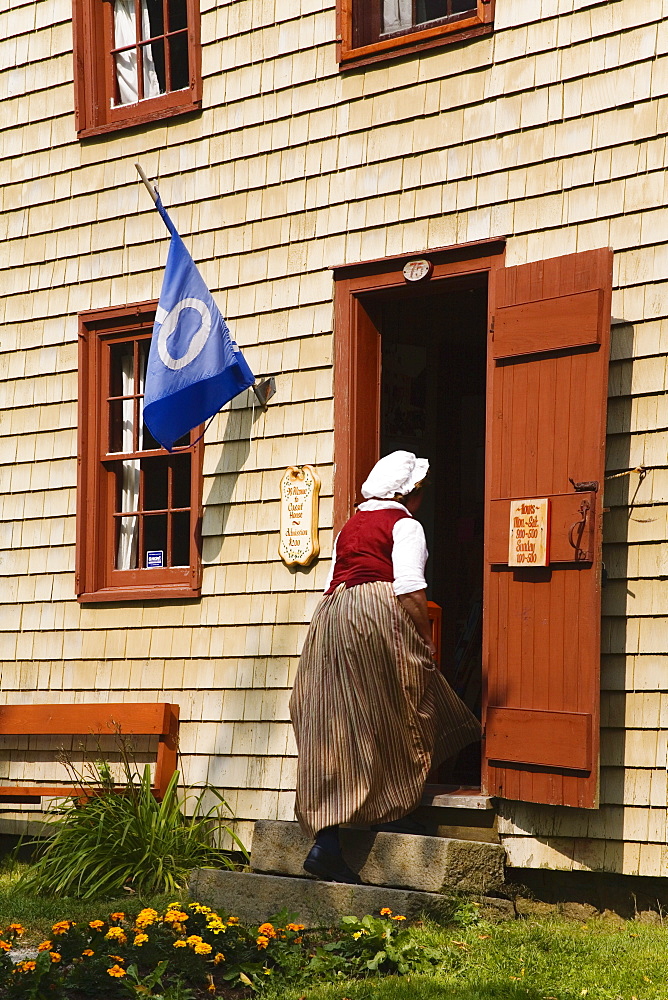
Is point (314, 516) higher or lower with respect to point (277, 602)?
higher

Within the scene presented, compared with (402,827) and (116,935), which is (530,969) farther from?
(116,935)

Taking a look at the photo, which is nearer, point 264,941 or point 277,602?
point 264,941

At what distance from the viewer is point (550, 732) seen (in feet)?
21.0

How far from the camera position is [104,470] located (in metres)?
9.00

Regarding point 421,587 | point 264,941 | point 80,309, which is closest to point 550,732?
point 421,587

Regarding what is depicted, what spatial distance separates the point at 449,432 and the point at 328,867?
359 cm

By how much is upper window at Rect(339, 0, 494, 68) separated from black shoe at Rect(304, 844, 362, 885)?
165 inches

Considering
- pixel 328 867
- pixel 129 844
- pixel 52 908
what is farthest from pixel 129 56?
pixel 328 867

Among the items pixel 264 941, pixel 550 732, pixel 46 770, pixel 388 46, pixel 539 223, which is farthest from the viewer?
pixel 46 770

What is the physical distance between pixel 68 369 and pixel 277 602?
234cm

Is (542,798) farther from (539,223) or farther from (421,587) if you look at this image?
(539,223)

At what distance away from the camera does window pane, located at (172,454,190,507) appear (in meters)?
8.69

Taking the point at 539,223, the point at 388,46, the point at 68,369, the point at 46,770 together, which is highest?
the point at 388,46

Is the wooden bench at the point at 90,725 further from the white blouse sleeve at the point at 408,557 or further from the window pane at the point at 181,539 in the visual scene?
the white blouse sleeve at the point at 408,557
